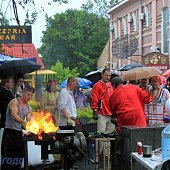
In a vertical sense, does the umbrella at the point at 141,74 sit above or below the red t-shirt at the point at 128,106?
above

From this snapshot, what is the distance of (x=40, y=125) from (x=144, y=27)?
97.8ft

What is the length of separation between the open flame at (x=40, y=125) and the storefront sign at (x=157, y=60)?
65.0 ft

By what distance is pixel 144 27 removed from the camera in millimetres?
36312

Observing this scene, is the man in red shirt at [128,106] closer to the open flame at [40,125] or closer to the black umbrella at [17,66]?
the open flame at [40,125]

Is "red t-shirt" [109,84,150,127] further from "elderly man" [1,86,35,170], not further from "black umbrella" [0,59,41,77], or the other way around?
"black umbrella" [0,59,41,77]

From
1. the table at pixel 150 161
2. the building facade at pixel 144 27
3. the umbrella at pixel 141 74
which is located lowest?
the table at pixel 150 161

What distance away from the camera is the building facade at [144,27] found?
101 feet

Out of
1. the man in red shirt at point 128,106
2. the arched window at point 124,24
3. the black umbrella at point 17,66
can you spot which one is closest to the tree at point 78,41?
the arched window at point 124,24

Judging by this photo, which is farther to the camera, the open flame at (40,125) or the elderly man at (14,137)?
the elderly man at (14,137)

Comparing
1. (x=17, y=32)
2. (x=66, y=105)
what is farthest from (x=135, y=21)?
(x=66, y=105)

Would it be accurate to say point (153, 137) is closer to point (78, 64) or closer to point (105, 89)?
point (105, 89)

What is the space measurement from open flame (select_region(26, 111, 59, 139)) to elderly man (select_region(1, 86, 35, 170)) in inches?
10.7

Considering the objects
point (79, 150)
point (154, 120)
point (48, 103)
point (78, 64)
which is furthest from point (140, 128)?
point (78, 64)

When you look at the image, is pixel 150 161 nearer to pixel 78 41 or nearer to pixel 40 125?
pixel 40 125
